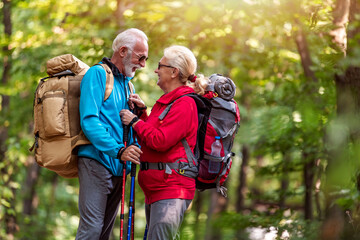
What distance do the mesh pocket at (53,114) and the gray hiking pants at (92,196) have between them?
11.6 inches

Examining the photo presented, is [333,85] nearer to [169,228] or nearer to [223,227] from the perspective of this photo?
[223,227]

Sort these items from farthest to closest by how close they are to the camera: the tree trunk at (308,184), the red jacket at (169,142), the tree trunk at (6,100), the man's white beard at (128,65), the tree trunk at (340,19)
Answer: the tree trunk at (6,100) < the tree trunk at (308,184) < the tree trunk at (340,19) < the man's white beard at (128,65) < the red jacket at (169,142)

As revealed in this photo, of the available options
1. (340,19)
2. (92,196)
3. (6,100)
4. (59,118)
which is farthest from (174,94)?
(6,100)

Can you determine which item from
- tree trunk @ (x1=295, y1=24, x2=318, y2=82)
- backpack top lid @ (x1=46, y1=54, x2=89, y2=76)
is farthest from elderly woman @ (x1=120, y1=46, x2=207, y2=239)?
tree trunk @ (x1=295, y1=24, x2=318, y2=82)

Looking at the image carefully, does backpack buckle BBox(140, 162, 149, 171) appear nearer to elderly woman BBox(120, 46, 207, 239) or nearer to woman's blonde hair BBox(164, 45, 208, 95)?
elderly woman BBox(120, 46, 207, 239)

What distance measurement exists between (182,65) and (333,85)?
10.6 ft

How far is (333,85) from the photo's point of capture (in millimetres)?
6074

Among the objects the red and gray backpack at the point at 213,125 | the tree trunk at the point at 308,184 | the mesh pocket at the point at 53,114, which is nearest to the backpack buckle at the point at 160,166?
the red and gray backpack at the point at 213,125

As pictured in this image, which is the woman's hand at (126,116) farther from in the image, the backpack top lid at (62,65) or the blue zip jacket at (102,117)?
the backpack top lid at (62,65)

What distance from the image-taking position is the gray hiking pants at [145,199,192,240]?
3264mm

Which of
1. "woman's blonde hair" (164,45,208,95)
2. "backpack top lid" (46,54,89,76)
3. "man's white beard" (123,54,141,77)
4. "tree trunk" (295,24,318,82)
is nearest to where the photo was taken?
"woman's blonde hair" (164,45,208,95)

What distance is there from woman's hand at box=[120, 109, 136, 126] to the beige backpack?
0.55 ft

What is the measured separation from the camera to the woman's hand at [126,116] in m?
3.47

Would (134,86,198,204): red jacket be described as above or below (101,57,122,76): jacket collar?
below
